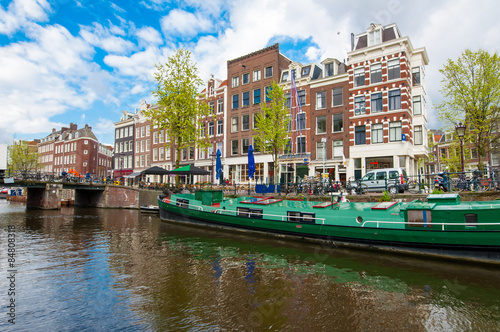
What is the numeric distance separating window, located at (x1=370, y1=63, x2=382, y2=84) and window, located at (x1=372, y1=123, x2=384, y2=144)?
15.7ft

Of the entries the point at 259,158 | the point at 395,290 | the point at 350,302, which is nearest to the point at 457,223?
the point at 395,290

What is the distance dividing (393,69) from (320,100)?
8.43 metres

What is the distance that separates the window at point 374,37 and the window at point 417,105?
7317 millimetres

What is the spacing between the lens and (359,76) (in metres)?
31.1

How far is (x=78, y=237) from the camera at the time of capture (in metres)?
16.8

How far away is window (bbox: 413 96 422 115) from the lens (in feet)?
96.4

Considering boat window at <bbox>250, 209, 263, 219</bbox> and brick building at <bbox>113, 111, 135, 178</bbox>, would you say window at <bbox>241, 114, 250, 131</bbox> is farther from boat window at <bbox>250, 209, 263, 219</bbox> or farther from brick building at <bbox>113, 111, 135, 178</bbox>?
brick building at <bbox>113, 111, 135, 178</bbox>

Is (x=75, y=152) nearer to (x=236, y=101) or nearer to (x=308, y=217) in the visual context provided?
(x=236, y=101)

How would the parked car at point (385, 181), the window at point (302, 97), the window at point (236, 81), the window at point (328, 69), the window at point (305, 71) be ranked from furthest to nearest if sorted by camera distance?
the window at point (236, 81) < the window at point (305, 71) < the window at point (302, 97) < the window at point (328, 69) < the parked car at point (385, 181)

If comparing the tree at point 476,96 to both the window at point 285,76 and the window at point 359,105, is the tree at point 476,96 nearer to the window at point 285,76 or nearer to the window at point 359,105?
the window at point 359,105

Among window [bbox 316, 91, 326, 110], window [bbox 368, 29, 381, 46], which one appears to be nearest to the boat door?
window [bbox 316, 91, 326, 110]

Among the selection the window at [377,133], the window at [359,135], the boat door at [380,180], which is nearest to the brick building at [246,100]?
the window at [359,135]

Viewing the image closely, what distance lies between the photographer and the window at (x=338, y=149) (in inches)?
1262

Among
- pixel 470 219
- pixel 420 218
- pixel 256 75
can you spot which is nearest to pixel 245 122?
pixel 256 75
